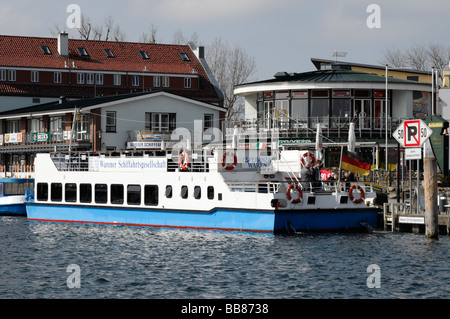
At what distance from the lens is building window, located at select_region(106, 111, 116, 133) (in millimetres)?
63031

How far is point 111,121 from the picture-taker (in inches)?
2491

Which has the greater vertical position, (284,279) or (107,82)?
(107,82)

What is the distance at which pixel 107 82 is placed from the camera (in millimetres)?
83312

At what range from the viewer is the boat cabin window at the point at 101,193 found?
40291 millimetres

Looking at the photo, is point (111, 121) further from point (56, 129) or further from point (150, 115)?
point (56, 129)

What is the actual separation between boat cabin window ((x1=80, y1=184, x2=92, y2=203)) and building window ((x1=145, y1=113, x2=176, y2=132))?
2394 cm

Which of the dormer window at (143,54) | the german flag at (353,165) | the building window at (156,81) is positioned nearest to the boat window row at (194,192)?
the german flag at (353,165)

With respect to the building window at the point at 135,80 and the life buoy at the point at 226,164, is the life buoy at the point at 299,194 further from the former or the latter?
the building window at the point at 135,80

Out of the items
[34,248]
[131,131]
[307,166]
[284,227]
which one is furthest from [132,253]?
[131,131]

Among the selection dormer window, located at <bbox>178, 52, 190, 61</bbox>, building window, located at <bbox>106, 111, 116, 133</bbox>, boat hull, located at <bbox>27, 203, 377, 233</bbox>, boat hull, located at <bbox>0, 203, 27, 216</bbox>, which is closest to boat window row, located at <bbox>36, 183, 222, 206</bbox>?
boat hull, located at <bbox>27, 203, 377, 233</bbox>

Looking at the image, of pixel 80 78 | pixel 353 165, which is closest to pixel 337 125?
pixel 353 165

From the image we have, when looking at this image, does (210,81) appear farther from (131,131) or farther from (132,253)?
(132,253)

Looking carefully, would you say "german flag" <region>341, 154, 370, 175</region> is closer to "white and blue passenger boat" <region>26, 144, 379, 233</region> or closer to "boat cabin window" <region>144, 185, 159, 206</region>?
"white and blue passenger boat" <region>26, 144, 379, 233</region>

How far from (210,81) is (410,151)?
56.5m
